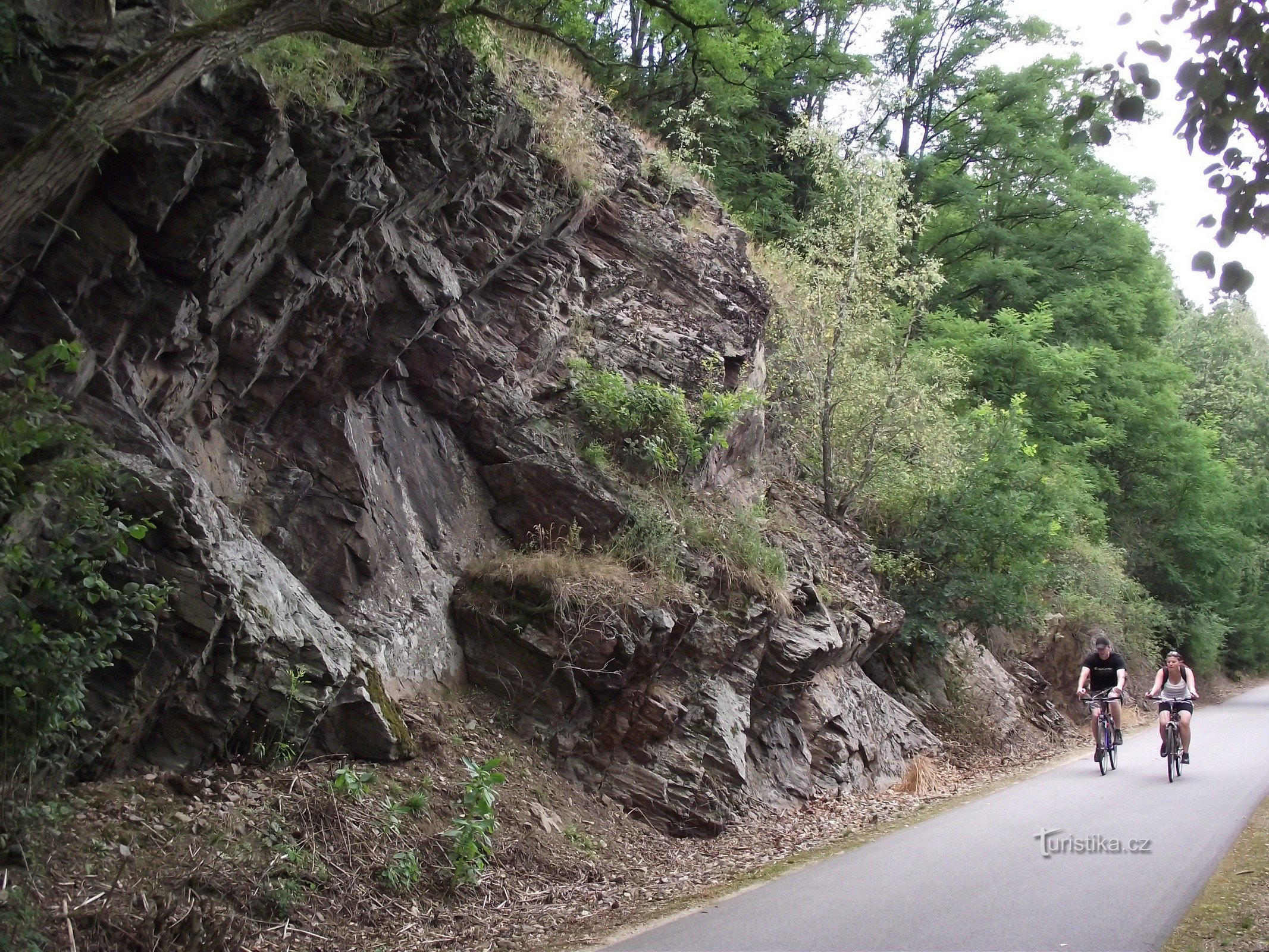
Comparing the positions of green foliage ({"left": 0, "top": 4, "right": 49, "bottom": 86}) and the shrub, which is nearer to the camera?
green foliage ({"left": 0, "top": 4, "right": 49, "bottom": 86})

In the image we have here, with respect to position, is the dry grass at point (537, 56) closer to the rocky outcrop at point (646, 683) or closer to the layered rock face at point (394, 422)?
the layered rock face at point (394, 422)

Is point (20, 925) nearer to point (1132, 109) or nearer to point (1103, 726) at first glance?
point (1132, 109)

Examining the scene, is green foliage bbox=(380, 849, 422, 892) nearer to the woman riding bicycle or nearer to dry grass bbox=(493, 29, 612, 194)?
dry grass bbox=(493, 29, 612, 194)

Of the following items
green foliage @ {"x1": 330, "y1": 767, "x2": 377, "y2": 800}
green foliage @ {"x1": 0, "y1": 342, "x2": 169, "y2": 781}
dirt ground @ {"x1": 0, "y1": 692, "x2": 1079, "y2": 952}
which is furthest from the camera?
green foliage @ {"x1": 330, "y1": 767, "x2": 377, "y2": 800}

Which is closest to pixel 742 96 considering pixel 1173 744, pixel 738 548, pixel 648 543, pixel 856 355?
pixel 856 355

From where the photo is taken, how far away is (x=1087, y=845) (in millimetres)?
8617

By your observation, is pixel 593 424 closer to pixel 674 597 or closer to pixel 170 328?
pixel 674 597

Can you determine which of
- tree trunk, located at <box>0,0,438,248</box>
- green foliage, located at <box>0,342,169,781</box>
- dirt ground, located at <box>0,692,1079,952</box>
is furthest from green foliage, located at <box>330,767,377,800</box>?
tree trunk, located at <box>0,0,438,248</box>

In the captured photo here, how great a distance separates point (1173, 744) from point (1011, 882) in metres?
5.69

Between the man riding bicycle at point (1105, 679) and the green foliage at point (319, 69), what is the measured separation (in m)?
11.7

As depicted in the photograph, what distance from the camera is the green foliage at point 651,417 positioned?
39.2 feet

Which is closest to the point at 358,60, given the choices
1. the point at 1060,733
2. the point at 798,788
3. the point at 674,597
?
the point at 674,597

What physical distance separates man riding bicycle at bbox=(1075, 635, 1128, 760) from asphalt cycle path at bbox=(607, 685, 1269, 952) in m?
1.52

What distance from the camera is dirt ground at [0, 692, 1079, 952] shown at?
534 centimetres
